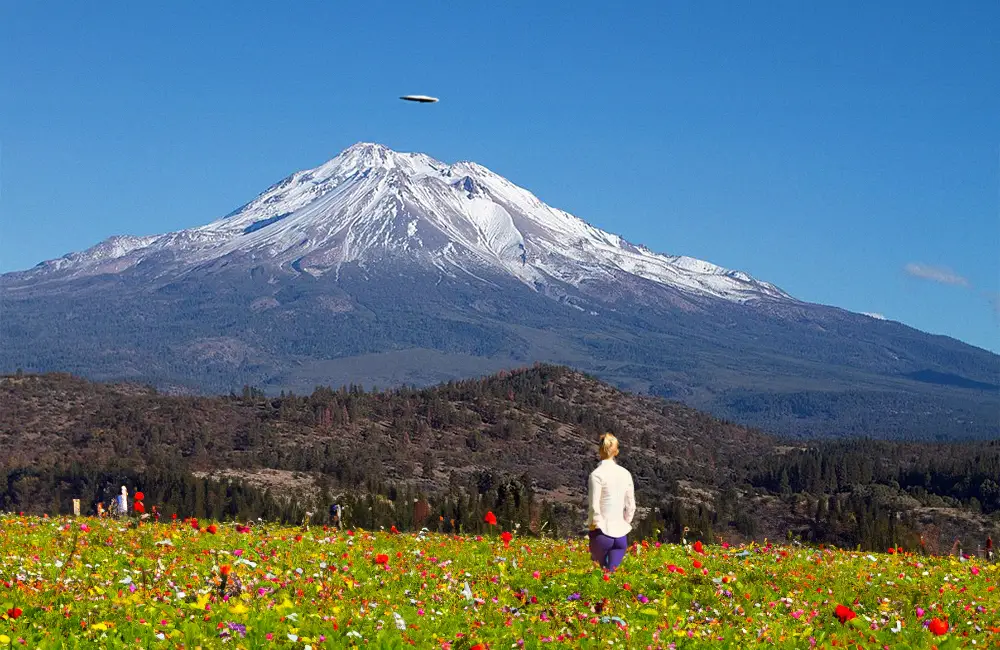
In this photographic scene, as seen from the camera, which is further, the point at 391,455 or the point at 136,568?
the point at 391,455

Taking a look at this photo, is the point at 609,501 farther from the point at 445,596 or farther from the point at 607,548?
the point at 445,596

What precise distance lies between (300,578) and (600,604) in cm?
372

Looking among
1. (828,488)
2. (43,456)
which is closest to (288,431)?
(43,456)

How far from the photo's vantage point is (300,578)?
1670 centimetres

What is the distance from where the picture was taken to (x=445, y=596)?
16.3m

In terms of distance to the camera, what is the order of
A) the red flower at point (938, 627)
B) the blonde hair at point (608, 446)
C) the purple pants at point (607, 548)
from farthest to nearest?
the purple pants at point (607, 548) → the blonde hair at point (608, 446) → the red flower at point (938, 627)

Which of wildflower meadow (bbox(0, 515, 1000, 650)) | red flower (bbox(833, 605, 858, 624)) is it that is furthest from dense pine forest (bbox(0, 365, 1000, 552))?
red flower (bbox(833, 605, 858, 624))

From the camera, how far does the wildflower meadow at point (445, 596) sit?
46.6ft

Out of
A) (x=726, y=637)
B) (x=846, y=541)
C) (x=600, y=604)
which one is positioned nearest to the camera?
(x=726, y=637)

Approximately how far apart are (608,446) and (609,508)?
0.82m

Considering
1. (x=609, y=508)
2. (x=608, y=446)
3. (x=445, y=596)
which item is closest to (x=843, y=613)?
(x=609, y=508)

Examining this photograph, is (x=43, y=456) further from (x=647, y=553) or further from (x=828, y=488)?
(x=647, y=553)

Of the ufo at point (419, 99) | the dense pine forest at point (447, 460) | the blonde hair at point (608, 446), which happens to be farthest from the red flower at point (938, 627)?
the dense pine forest at point (447, 460)

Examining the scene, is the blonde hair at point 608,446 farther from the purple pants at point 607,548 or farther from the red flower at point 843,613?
the red flower at point 843,613
